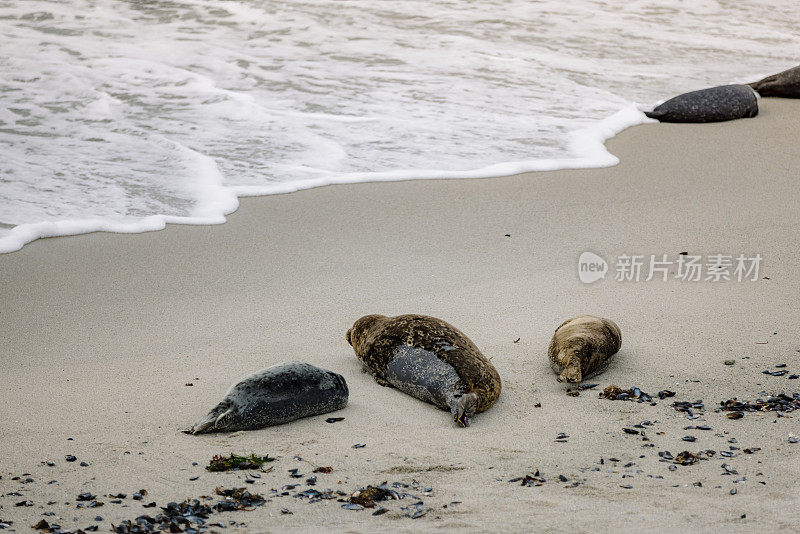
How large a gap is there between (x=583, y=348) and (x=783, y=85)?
657 cm

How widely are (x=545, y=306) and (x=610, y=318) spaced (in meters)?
0.35

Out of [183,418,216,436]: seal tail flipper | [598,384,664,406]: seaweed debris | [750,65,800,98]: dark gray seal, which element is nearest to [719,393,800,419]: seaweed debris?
[598,384,664,406]: seaweed debris

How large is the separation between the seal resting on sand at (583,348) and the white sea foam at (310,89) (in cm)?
275

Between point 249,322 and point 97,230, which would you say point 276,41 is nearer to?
point 97,230

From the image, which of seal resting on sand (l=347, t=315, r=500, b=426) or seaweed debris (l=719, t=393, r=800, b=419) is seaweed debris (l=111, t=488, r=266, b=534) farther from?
seaweed debris (l=719, t=393, r=800, b=419)

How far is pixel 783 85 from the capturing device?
888 centimetres

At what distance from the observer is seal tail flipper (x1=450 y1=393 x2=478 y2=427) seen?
10.8 feet

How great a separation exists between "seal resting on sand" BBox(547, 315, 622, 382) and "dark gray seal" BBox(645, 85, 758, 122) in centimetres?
482

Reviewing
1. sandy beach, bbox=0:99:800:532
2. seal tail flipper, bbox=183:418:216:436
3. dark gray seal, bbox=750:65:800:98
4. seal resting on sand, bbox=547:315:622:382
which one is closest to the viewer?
sandy beach, bbox=0:99:800:532

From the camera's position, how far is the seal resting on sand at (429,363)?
11.1 feet

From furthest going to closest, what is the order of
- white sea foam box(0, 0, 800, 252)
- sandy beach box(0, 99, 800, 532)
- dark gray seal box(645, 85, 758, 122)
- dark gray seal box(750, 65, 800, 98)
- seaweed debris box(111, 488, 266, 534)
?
dark gray seal box(750, 65, 800, 98)
dark gray seal box(645, 85, 758, 122)
white sea foam box(0, 0, 800, 252)
sandy beach box(0, 99, 800, 532)
seaweed debris box(111, 488, 266, 534)

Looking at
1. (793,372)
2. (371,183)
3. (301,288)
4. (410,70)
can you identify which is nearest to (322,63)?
(410,70)

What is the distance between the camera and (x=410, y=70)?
998 centimetres

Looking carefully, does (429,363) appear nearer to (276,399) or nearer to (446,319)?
(276,399)
